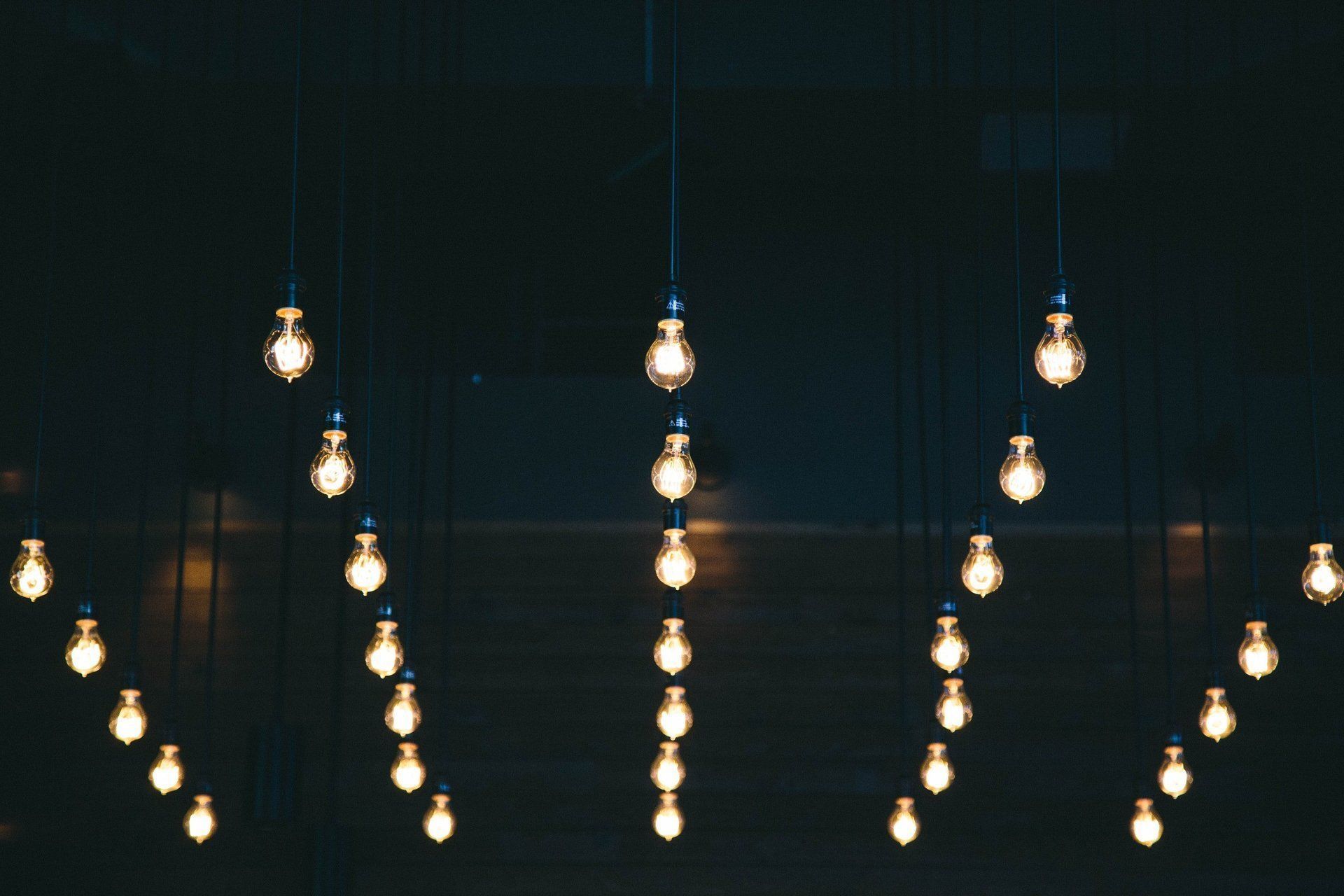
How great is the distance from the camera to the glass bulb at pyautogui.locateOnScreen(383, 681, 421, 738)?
5348 millimetres

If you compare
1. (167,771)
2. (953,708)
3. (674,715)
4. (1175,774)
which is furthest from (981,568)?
(167,771)

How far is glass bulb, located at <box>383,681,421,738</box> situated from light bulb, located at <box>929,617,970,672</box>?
2140mm

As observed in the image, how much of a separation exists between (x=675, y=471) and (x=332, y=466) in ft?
A: 3.29

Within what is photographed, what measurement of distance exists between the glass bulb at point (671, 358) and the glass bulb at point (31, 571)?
105 inches

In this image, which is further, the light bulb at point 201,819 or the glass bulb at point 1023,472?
the light bulb at point 201,819

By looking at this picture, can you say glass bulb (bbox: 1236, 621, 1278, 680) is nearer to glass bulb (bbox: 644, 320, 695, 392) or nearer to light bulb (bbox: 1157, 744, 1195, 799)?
light bulb (bbox: 1157, 744, 1195, 799)

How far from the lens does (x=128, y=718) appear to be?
5219 millimetres

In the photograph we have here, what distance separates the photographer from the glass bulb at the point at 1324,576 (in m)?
4.32

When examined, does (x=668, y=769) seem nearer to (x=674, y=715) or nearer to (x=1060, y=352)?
(x=674, y=715)

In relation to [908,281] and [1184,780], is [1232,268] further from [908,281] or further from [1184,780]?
[1184,780]

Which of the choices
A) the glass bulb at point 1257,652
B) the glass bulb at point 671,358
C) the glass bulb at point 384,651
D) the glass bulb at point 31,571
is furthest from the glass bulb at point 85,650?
the glass bulb at point 1257,652

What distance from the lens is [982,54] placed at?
18.6ft

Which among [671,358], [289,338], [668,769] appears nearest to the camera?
[671,358]

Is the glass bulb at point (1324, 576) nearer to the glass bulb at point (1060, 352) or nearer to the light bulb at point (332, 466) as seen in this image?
the glass bulb at point (1060, 352)
